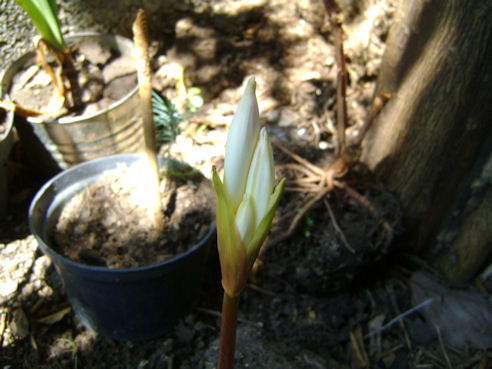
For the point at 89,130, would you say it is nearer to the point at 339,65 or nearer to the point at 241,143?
the point at 339,65

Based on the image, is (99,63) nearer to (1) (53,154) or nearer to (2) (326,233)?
(1) (53,154)

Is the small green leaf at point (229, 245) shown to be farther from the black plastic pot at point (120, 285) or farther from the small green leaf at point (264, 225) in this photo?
the black plastic pot at point (120, 285)

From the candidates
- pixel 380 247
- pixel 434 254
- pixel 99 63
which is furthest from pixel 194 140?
pixel 434 254

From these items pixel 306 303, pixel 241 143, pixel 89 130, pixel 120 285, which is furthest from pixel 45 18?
pixel 306 303

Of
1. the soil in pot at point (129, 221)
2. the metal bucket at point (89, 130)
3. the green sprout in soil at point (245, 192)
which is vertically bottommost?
the soil in pot at point (129, 221)

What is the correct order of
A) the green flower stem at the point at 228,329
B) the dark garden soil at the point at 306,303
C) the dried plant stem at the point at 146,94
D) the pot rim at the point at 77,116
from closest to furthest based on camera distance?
1. the green flower stem at the point at 228,329
2. the dried plant stem at the point at 146,94
3. the dark garden soil at the point at 306,303
4. the pot rim at the point at 77,116

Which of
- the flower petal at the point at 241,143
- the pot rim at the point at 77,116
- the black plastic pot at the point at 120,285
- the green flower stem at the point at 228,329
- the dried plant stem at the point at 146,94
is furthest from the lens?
the pot rim at the point at 77,116

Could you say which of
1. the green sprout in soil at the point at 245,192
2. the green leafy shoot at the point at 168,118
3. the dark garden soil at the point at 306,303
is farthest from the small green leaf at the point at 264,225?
the green leafy shoot at the point at 168,118
